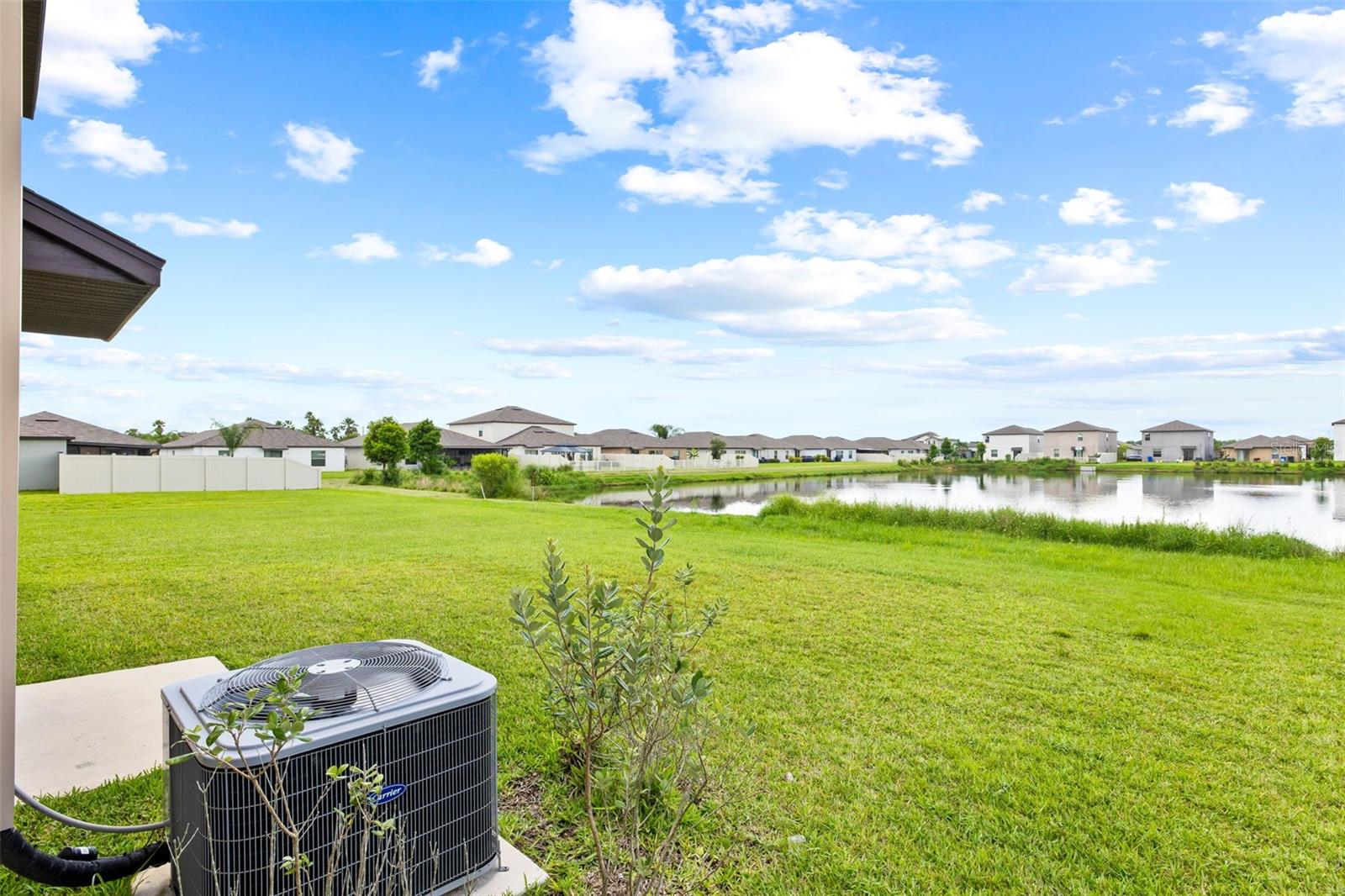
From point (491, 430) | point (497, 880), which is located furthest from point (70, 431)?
point (497, 880)

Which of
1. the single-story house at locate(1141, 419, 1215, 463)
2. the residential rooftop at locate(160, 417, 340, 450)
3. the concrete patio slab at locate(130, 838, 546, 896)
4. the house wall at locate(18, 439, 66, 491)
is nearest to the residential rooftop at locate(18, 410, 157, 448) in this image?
the house wall at locate(18, 439, 66, 491)

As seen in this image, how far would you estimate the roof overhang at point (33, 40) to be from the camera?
10.9ft

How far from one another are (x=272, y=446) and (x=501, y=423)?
1907cm

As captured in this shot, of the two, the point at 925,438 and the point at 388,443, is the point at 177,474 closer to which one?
the point at 388,443

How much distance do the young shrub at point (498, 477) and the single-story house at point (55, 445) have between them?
40.7 feet

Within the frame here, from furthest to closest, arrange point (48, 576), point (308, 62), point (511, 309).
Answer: point (511, 309)
point (308, 62)
point (48, 576)

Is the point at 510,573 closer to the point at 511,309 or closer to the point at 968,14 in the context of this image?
the point at 968,14

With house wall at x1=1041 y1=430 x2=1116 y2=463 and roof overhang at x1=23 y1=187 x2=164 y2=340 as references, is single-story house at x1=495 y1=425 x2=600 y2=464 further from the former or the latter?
house wall at x1=1041 y1=430 x2=1116 y2=463

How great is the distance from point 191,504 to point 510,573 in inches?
534

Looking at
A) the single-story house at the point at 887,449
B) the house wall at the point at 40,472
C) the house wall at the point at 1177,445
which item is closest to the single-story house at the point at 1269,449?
the house wall at the point at 1177,445

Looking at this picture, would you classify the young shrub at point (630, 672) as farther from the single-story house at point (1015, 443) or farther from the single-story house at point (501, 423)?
the single-story house at point (1015, 443)

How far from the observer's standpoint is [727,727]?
2.99 meters

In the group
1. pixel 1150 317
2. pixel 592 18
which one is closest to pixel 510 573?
pixel 592 18

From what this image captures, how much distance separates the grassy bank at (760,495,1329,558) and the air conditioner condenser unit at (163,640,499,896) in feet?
33.0
